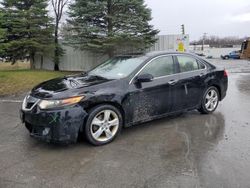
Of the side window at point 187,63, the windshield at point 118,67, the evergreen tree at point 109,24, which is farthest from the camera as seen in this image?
the evergreen tree at point 109,24

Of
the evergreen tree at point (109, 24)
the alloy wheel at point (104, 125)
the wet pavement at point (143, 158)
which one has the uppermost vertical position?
the evergreen tree at point (109, 24)

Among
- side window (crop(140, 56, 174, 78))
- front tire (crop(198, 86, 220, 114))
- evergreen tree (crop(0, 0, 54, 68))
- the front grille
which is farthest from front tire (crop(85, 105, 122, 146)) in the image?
evergreen tree (crop(0, 0, 54, 68))

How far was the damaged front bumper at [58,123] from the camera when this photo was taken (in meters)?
3.90

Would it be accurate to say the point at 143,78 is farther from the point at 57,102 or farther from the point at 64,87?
the point at 57,102

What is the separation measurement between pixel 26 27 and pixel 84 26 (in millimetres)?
3410

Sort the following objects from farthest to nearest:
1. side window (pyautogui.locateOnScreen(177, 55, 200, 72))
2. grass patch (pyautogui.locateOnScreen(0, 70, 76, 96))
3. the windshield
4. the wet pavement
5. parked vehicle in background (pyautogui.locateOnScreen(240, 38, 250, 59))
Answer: parked vehicle in background (pyautogui.locateOnScreen(240, 38, 250, 59)), grass patch (pyautogui.locateOnScreen(0, 70, 76, 96)), side window (pyautogui.locateOnScreen(177, 55, 200, 72)), the windshield, the wet pavement

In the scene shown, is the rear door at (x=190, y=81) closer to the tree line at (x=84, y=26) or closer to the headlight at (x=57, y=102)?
Result: the headlight at (x=57, y=102)

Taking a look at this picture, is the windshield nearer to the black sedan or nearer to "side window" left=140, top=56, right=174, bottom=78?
the black sedan

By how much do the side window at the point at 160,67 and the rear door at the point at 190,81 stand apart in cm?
22

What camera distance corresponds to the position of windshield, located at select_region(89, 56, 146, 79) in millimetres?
4831

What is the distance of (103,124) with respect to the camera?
431 centimetres

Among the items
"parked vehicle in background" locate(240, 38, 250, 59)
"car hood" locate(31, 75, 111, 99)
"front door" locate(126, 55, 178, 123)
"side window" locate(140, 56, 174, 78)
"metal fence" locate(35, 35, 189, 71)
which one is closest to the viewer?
"car hood" locate(31, 75, 111, 99)

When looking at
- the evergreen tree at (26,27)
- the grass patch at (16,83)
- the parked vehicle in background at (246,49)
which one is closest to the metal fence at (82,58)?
the evergreen tree at (26,27)

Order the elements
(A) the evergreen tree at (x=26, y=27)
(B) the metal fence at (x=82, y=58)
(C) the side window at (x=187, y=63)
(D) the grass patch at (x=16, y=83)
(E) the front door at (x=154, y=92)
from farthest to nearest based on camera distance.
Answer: (B) the metal fence at (x=82, y=58) < (A) the evergreen tree at (x=26, y=27) < (D) the grass patch at (x=16, y=83) < (C) the side window at (x=187, y=63) < (E) the front door at (x=154, y=92)
